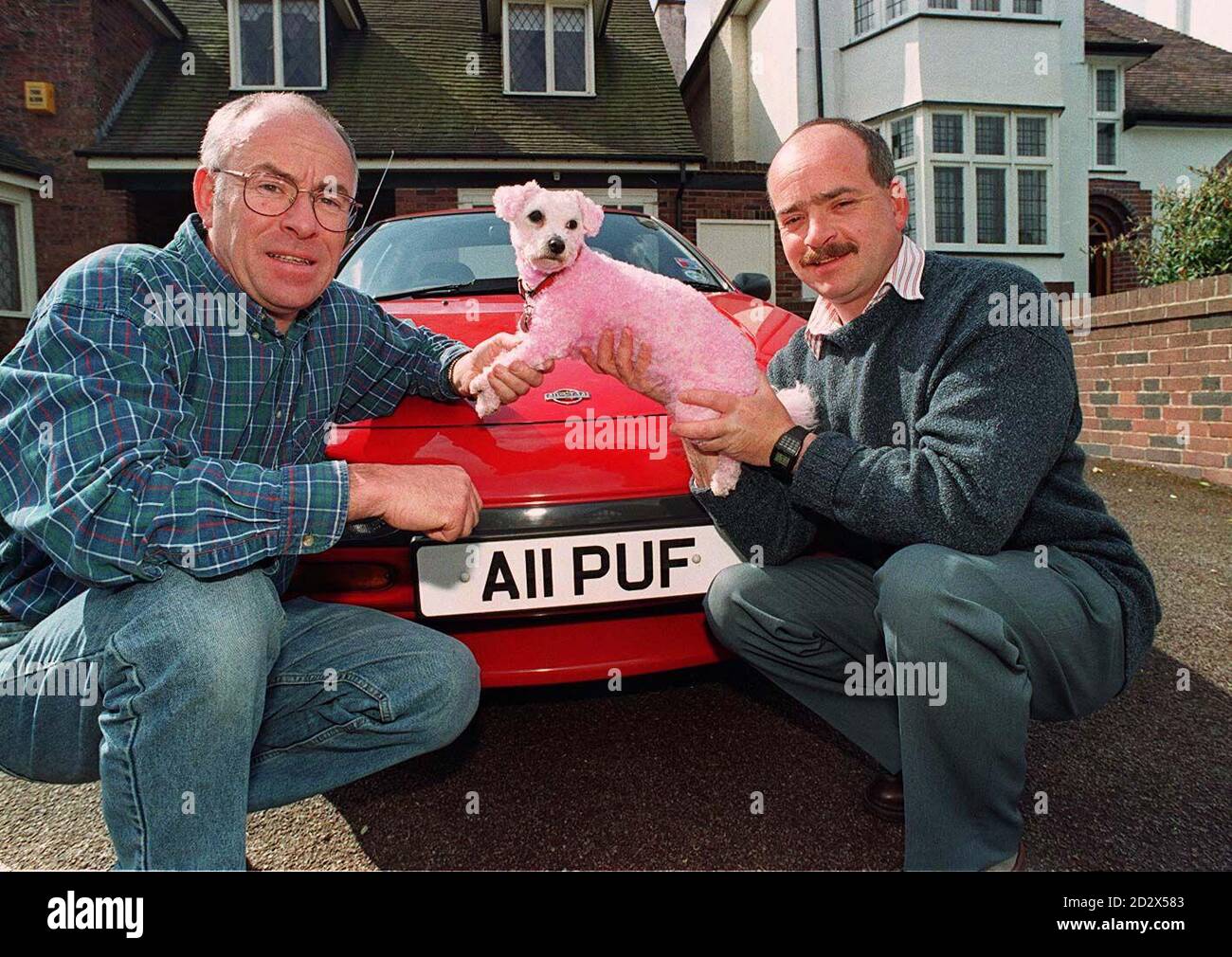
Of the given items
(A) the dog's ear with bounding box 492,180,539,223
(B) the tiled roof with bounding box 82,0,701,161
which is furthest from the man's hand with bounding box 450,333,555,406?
(B) the tiled roof with bounding box 82,0,701,161

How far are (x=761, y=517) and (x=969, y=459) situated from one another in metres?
0.56

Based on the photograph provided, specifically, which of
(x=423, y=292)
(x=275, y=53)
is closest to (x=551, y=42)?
(x=275, y=53)

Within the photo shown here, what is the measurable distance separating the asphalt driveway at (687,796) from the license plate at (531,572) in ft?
1.02

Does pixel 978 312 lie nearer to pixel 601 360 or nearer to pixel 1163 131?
pixel 601 360

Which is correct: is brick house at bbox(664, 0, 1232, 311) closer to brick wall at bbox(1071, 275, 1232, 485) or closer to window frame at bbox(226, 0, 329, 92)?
brick wall at bbox(1071, 275, 1232, 485)

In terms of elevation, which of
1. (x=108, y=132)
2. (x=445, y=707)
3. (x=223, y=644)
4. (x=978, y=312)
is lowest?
(x=445, y=707)

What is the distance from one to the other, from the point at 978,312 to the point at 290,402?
5.18 ft

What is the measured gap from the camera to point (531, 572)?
6.43 ft

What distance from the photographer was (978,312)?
1.78 metres

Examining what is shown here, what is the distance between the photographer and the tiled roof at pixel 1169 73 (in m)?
18.5

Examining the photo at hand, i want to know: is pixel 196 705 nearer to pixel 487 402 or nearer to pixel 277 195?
pixel 487 402

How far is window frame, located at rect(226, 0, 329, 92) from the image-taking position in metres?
Result: 13.2
